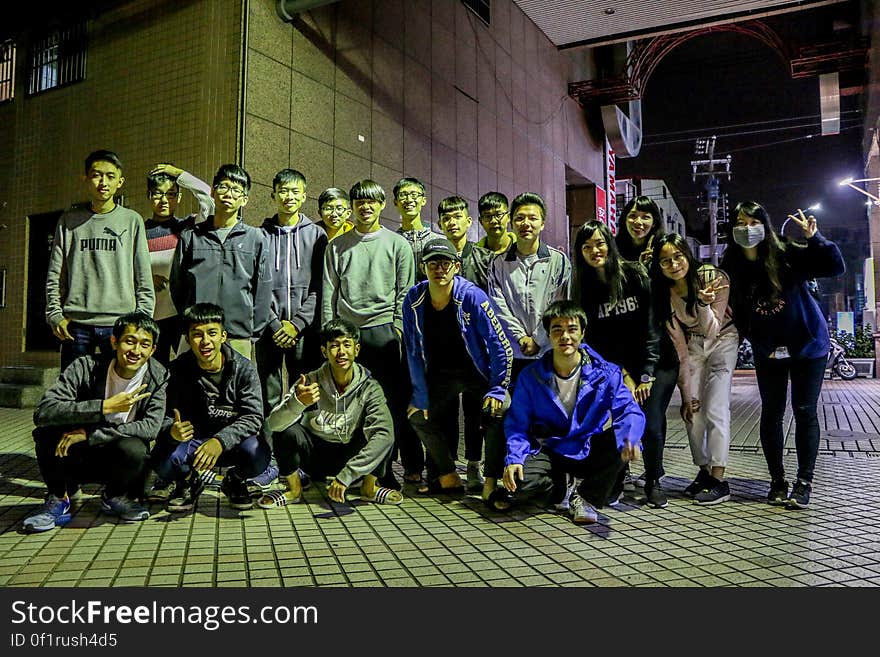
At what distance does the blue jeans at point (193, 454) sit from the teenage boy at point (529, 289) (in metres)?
1.70

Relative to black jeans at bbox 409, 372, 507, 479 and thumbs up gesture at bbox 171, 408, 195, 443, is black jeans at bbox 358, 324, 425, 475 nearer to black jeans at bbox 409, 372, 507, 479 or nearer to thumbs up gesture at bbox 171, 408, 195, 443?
black jeans at bbox 409, 372, 507, 479

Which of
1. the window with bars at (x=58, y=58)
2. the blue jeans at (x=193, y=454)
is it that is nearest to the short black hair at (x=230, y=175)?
the blue jeans at (x=193, y=454)

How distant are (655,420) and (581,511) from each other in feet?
2.63

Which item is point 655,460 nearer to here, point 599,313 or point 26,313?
point 599,313

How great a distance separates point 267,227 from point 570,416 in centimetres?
251

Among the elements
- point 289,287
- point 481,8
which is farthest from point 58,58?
point 481,8

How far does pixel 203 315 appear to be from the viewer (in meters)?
3.89

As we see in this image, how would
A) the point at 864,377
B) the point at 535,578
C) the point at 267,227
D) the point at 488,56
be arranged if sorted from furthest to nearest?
the point at 864,377 → the point at 488,56 → the point at 267,227 → the point at 535,578

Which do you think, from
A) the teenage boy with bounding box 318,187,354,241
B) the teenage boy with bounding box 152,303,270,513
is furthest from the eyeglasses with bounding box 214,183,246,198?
the teenage boy with bounding box 152,303,270,513

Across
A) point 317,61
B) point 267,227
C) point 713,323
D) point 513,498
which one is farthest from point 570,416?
point 317,61

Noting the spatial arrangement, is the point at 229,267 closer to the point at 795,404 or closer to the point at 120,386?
the point at 120,386

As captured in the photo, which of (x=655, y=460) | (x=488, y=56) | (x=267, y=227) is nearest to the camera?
(x=655, y=460)

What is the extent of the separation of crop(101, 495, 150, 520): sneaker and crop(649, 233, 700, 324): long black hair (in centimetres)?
324

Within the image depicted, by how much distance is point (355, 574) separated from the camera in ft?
9.15
